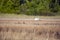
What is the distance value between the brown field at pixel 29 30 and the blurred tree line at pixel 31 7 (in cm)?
11

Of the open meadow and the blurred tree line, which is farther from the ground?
the blurred tree line

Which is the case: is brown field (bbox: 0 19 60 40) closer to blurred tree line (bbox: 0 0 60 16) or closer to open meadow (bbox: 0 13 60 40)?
open meadow (bbox: 0 13 60 40)

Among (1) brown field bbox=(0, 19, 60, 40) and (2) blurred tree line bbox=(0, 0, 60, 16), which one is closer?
(1) brown field bbox=(0, 19, 60, 40)

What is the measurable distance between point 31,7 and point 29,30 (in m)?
0.26

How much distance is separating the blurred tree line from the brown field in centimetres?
11

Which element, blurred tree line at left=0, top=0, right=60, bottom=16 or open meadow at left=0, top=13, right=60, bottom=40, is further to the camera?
blurred tree line at left=0, top=0, right=60, bottom=16

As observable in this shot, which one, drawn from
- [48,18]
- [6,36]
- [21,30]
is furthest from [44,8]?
[6,36]

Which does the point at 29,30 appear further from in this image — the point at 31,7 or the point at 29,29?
the point at 31,7

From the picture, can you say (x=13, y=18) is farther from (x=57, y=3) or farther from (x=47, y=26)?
(x=57, y=3)

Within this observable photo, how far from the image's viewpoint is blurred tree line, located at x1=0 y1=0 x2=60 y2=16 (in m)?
0.92

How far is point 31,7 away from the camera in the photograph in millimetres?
944

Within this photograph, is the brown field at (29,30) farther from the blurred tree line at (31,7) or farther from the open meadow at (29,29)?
the blurred tree line at (31,7)

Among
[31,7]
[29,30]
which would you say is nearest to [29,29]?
[29,30]

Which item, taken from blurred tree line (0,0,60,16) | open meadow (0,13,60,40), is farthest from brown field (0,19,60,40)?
blurred tree line (0,0,60,16)
